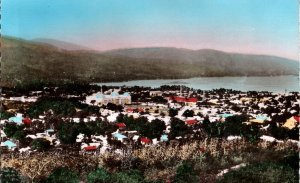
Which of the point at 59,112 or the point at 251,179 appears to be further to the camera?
the point at 59,112

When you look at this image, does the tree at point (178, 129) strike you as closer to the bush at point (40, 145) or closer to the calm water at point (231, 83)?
the bush at point (40, 145)

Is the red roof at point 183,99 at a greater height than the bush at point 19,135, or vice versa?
the red roof at point 183,99

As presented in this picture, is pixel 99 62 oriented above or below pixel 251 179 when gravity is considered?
above

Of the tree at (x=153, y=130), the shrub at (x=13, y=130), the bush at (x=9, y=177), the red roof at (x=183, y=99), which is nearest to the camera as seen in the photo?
the bush at (x=9, y=177)

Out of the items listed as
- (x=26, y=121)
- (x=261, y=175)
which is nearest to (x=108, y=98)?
(x=26, y=121)

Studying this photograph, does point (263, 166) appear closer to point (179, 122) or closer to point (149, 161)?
point (149, 161)

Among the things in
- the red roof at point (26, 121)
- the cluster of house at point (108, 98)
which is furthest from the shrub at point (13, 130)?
the cluster of house at point (108, 98)

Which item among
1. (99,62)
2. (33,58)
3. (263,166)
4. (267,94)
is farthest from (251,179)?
(33,58)
